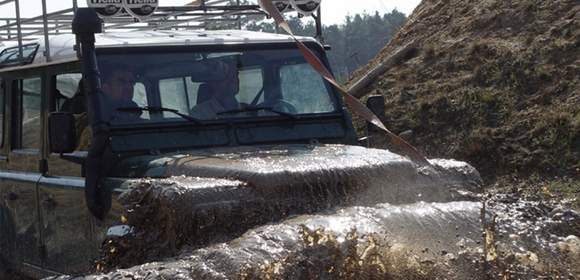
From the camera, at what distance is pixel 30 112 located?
731cm

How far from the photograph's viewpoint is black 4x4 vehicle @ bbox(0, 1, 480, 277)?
559 cm

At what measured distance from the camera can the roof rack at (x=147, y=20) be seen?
7.47m

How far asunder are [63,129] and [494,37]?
11103mm

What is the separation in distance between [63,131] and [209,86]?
93 cm

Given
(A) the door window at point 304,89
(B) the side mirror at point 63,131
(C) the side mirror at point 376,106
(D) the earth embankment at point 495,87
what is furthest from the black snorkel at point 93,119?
(D) the earth embankment at point 495,87

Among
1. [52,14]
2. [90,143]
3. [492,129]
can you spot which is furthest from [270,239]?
[492,129]

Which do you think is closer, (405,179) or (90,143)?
(405,179)

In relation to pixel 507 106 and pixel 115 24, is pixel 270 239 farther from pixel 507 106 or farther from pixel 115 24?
pixel 507 106

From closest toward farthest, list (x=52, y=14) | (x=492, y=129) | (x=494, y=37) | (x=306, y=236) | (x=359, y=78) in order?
(x=306, y=236), (x=52, y=14), (x=492, y=129), (x=494, y=37), (x=359, y=78)

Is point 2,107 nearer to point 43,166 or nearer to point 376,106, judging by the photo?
point 43,166

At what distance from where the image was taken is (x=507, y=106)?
1431 centimetres

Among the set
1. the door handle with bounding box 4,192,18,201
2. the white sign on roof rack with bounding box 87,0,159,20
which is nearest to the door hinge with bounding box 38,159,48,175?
the door handle with bounding box 4,192,18,201

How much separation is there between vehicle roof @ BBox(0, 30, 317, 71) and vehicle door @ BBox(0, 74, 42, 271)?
0.27 m

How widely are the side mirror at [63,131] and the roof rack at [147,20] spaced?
83cm
